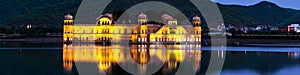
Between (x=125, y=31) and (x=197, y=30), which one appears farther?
(x=197, y=30)

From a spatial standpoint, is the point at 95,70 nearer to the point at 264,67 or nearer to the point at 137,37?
the point at 264,67

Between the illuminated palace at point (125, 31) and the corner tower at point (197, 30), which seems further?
the corner tower at point (197, 30)

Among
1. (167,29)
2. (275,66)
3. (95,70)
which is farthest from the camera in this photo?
(167,29)

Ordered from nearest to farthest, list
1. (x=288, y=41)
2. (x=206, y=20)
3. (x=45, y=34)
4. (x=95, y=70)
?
(x=95, y=70)
(x=288, y=41)
(x=45, y=34)
(x=206, y=20)

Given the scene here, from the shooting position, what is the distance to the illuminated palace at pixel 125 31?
86.9 m

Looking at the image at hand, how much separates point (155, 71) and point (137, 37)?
58.9 meters

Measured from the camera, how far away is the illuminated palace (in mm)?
86856

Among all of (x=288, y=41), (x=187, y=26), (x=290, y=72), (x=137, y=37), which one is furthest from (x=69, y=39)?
(x=290, y=72)

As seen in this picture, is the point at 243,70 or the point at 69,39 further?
the point at 69,39

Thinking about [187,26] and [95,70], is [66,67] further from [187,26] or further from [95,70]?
[187,26]

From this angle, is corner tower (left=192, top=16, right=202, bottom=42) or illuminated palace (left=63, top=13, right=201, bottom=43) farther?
corner tower (left=192, top=16, right=202, bottom=42)

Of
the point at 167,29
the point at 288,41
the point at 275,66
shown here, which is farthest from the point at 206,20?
the point at 275,66

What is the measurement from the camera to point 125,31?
8912 centimetres

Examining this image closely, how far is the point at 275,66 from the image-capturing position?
33250 millimetres
